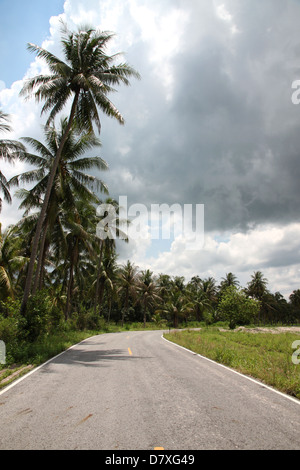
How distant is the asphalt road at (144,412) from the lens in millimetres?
3719

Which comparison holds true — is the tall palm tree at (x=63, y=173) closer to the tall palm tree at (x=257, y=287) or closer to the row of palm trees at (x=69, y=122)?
the row of palm trees at (x=69, y=122)

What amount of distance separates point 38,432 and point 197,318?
62355mm

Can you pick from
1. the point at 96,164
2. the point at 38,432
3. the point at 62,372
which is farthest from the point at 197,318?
the point at 38,432

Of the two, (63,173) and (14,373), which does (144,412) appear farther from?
(63,173)

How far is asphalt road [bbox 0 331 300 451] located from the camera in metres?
3.72

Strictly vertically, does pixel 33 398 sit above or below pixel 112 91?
below

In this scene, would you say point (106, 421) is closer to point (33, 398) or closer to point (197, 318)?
point (33, 398)

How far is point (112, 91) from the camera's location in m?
16.0

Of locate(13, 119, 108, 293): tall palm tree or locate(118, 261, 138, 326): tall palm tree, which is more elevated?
locate(13, 119, 108, 293): tall palm tree

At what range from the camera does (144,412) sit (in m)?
4.81

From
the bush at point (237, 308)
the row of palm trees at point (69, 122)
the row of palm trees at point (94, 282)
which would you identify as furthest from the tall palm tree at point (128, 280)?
the row of palm trees at point (69, 122)

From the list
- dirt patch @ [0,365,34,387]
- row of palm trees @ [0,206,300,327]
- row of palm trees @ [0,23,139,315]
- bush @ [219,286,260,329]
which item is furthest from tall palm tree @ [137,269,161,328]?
dirt patch @ [0,365,34,387]

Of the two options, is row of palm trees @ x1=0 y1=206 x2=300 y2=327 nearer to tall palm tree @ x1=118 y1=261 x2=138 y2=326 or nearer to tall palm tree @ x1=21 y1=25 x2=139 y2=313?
tall palm tree @ x1=118 y1=261 x2=138 y2=326
